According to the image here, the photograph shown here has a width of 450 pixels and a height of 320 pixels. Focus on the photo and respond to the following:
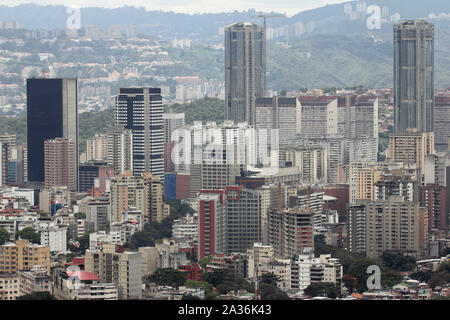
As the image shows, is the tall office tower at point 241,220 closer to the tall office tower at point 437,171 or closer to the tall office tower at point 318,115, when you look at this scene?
the tall office tower at point 437,171

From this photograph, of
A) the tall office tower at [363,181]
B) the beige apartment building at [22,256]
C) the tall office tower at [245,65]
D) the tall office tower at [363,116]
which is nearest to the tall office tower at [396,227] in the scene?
the tall office tower at [363,181]

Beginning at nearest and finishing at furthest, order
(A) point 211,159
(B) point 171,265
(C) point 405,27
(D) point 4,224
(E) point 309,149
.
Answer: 1. (B) point 171,265
2. (D) point 4,224
3. (A) point 211,159
4. (E) point 309,149
5. (C) point 405,27

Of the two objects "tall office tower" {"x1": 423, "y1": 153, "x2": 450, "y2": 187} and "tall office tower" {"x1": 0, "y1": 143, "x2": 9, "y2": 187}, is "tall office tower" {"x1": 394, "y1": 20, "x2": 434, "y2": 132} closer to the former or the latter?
"tall office tower" {"x1": 423, "y1": 153, "x2": 450, "y2": 187}

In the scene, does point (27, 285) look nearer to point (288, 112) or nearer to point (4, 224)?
point (4, 224)

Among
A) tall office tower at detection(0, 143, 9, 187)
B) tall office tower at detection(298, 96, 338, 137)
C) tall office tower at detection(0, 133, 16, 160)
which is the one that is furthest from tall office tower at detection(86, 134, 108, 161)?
tall office tower at detection(298, 96, 338, 137)

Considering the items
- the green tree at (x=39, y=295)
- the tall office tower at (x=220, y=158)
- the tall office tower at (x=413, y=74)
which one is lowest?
the green tree at (x=39, y=295)

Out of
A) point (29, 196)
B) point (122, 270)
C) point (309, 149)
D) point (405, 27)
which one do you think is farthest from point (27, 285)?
point (405, 27)

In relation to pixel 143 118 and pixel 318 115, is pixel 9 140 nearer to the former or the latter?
pixel 143 118
